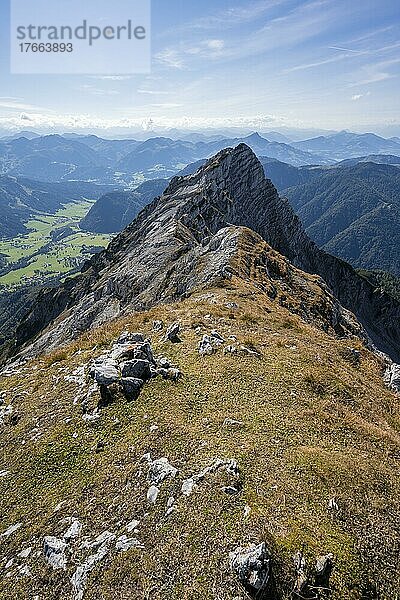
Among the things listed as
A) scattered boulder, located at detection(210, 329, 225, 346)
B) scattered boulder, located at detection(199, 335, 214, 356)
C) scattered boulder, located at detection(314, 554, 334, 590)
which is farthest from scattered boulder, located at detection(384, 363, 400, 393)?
scattered boulder, located at detection(314, 554, 334, 590)

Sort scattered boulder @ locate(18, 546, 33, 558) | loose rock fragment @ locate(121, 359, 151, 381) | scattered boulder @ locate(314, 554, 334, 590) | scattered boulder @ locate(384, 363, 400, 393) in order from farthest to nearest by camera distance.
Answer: scattered boulder @ locate(384, 363, 400, 393), loose rock fragment @ locate(121, 359, 151, 381), scattered boulder @ locate(18, 546, 33, 558), scattered boulder @ locate(314, 554, 334, 590)

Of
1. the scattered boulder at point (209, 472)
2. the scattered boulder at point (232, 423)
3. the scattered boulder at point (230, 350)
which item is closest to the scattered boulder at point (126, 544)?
the scattered boulder at point (209, 472)

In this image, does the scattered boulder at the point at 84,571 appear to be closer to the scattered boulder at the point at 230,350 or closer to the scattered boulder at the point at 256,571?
the scattered boulder at the point at 256,571

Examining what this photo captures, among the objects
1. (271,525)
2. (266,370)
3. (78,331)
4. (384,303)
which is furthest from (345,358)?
(384,303)

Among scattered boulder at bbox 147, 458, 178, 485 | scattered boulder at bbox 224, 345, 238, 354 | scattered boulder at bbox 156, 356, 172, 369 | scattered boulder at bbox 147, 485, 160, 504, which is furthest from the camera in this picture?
scattered boulder at bbox 224, 345, 238, 354

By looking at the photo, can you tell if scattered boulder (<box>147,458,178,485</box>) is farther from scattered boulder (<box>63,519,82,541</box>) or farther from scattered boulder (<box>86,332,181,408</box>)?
scattered boulder (<box>86,332,181,408</box>)

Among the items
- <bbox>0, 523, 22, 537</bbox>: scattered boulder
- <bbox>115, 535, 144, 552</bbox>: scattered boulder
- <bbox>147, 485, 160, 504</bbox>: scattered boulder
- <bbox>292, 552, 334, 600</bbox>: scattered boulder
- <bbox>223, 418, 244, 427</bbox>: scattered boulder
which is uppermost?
<bbox>223, 418, 244, 427</bbox>: scattered boulder

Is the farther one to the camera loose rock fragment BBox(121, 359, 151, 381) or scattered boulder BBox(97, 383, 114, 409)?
loose rock fragment BBox(121, 359, 151, 381)
